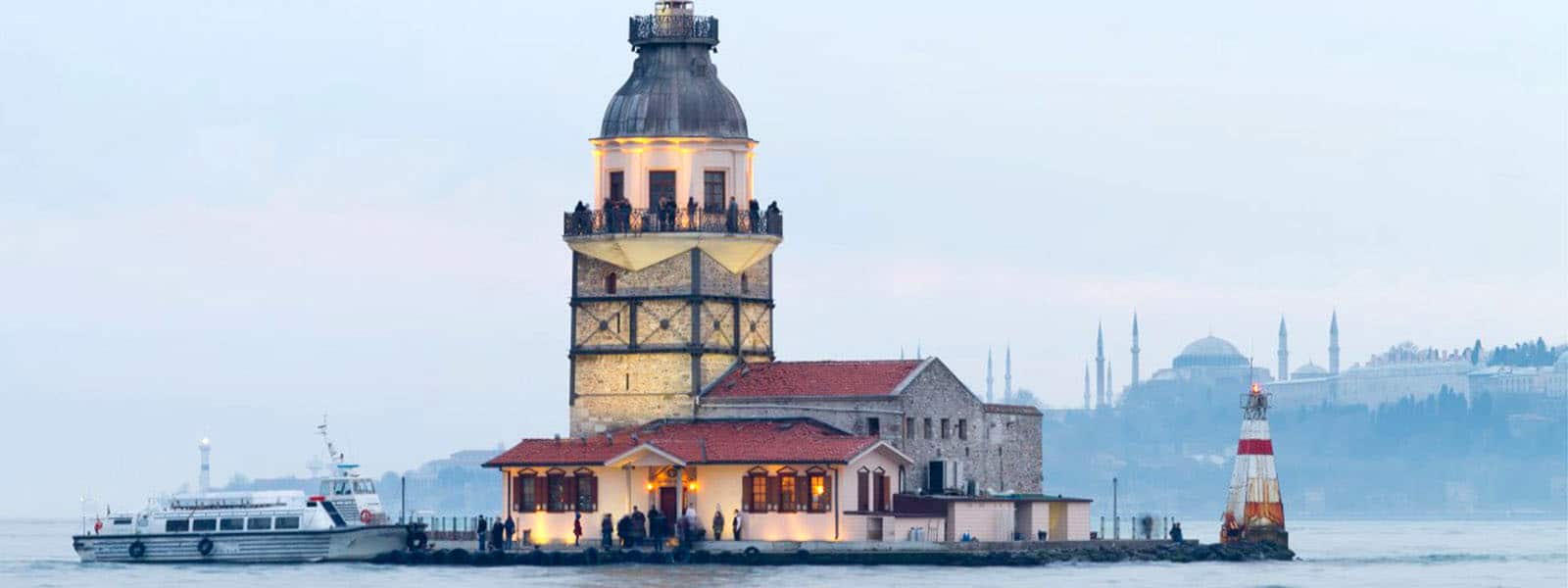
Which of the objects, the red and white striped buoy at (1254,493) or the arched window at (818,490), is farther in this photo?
the red and white striped buoy at (1254,493)

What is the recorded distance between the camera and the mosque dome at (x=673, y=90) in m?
89.5

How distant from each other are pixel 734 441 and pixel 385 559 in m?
9.55

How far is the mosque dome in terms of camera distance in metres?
89.5

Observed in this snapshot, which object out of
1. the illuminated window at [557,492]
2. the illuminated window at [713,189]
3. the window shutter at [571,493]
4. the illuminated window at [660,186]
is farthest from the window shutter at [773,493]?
the illuminated window at [660,186]

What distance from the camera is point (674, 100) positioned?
89625 mm

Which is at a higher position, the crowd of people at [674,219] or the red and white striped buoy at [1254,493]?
the crowd of people at [674,219]

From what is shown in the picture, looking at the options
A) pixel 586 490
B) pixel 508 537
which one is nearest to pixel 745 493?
pixel 586 490

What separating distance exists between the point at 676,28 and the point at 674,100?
6.83ft

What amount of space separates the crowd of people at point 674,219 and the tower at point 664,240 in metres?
0.03

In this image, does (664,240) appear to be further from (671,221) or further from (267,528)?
(267,528)

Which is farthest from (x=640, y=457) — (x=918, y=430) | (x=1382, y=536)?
(x=1382, y=536)

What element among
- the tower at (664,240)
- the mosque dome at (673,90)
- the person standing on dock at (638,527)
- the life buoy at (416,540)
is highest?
the mosque dome at (673,90)

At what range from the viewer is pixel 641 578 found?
76.8 metres

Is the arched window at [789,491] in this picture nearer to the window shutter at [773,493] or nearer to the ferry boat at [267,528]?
the window shutter at [773,493]
